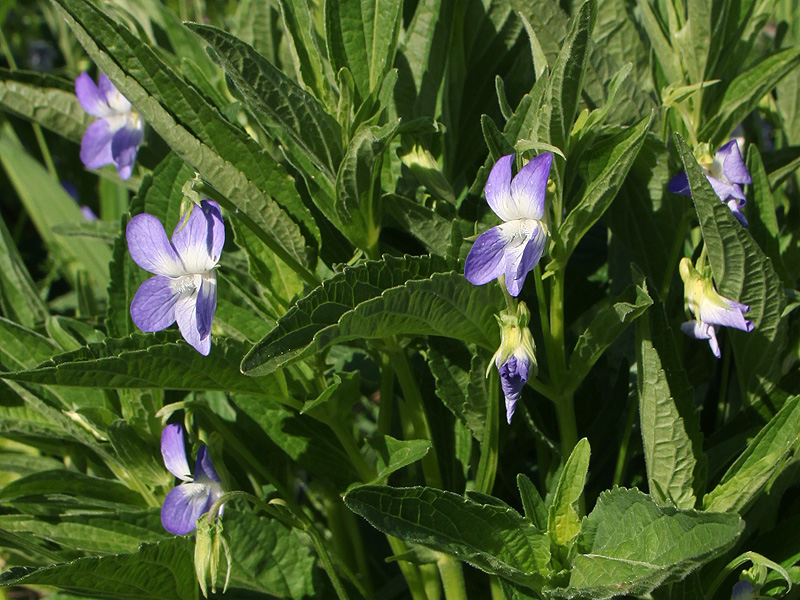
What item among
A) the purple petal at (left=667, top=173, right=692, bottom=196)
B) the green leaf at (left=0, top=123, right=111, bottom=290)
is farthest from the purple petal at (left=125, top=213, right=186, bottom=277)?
the green leaf at (left=0, top=123, right=111, bottom=290)

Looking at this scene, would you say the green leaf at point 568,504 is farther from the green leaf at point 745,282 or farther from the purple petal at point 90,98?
the purple petal at point 90,98

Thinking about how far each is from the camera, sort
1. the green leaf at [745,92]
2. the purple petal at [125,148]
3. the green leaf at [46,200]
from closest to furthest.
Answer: the green leaf at [745,92] → the purple petal at [125,148] → the green leaf at [46,200]

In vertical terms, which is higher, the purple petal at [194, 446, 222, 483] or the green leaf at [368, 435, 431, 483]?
the green leaf at [368, 435, 431, 483]

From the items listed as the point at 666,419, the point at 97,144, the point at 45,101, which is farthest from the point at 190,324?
the point at 45,101

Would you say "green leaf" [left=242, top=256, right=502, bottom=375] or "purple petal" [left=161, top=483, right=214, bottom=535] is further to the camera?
"purple petal" [left=161, top=483, right=214, bottom=535]

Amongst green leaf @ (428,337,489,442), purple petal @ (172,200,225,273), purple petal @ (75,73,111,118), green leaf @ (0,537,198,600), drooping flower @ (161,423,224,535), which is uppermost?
purple petal @ (75,73,111,118)

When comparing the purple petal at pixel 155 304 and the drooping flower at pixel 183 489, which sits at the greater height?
the purple petal at pixel 155 304

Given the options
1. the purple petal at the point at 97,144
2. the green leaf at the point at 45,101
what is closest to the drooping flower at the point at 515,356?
the purple petal at the point at 97,144

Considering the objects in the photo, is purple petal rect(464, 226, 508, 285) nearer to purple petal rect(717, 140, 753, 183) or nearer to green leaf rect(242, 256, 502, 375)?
green leaf rect(242, 256, 502, 375)
